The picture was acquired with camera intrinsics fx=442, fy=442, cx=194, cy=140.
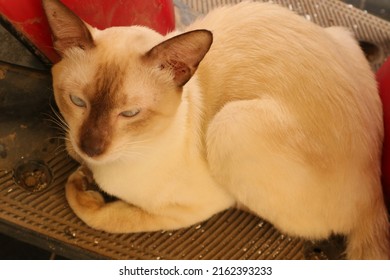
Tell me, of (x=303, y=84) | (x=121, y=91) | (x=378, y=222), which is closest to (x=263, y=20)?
(x=303, y=84)

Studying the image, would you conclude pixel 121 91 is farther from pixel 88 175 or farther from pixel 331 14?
pixel 331 14

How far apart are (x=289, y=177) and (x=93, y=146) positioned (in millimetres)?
500

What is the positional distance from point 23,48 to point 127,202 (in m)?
0.53

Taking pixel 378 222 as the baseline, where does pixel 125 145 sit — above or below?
above

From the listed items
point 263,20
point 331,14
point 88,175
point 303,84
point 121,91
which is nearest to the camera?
point 121,91

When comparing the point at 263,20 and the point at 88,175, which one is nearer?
the point at 263,20

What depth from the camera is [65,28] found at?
1.00 meters

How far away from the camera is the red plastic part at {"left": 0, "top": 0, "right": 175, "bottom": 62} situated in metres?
1.09

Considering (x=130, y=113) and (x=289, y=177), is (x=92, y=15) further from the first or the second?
(x=289, y=177)

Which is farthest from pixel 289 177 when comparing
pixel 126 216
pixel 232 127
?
pixel 126 216

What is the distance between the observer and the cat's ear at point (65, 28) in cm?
95

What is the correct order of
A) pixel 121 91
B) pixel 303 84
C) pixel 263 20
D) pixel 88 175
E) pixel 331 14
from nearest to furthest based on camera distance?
pixel 121 91 → pixel 303 84 → pixel 263 20 → pixel 88 175 → pixel 331 14

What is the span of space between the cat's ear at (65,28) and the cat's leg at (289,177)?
397 mm

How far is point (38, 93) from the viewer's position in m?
1.33
